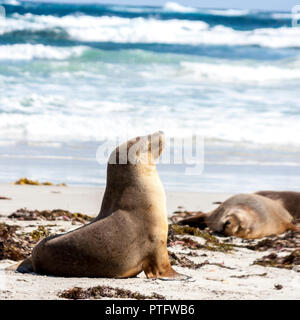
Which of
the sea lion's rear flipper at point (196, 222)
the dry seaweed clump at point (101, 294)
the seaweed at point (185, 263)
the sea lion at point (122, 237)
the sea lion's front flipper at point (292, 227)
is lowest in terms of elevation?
the sea lion's front flipper at point (292, 227)

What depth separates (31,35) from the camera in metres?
36.1

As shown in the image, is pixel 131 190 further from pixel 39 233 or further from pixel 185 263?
pixel 39 233

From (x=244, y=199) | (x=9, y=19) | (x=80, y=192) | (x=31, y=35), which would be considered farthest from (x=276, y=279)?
(x=9, y=19)

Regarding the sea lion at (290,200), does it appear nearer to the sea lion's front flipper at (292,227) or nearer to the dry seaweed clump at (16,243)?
the sea lion's front flipper at (292,227)

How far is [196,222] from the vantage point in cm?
958

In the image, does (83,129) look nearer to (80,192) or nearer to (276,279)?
(80,192)

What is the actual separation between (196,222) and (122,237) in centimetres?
393

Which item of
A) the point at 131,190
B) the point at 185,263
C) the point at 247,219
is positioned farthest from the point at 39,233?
the point at 247,219

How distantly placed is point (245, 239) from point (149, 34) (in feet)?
99.7

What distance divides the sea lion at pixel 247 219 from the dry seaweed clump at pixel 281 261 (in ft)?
5.87

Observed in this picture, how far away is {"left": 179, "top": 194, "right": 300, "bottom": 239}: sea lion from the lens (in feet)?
30.1

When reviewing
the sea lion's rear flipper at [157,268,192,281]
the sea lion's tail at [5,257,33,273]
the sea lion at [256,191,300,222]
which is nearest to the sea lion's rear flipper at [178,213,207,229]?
the sea lion at [256,191,300,222]

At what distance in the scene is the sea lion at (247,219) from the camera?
30.1 ft

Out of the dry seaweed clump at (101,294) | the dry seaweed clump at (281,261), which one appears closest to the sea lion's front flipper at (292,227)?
the dry seaweed clump at (281,261)
